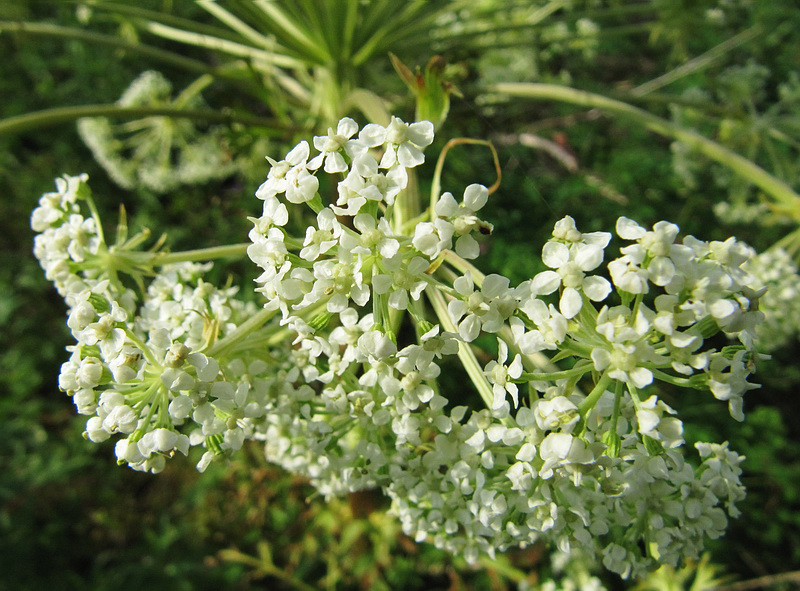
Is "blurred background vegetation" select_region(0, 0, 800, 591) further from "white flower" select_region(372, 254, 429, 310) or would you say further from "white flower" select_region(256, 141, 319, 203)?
"white flower" select_region(372, 254, 429, 310)

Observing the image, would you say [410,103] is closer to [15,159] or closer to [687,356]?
[687,356]

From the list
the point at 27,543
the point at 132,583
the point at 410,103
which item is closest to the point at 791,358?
the point at 410,103

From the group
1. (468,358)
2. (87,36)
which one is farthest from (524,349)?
(87,36)

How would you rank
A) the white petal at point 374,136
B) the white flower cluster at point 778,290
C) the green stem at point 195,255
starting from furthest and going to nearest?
the white flower cluster at point 778,290
the green stem at point 195,255
the white petal at point 374,136

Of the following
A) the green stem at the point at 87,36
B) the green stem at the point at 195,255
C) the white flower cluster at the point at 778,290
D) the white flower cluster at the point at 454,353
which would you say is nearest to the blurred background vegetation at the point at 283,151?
the green stem at the point at 87,36

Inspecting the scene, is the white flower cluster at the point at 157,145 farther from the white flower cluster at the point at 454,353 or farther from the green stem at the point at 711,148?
the white flower cluster at the point at 454,353

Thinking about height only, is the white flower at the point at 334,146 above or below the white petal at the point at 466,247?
above

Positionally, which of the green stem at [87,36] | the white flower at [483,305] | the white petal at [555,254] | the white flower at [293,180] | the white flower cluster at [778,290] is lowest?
the white flower cluster at [778,290]

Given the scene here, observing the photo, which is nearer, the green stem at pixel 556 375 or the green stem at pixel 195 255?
the green stem at pixel 556 375
